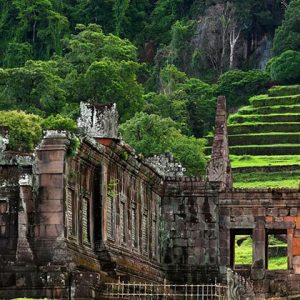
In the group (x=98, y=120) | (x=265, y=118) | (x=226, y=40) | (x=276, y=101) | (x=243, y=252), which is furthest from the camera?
(x=226, y=40)

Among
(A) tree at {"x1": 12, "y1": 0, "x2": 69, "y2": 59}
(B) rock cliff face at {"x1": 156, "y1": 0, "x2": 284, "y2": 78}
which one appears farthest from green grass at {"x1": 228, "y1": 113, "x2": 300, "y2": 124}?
(B) rock cliff face at {"x1": 156, "y1": 0, "x2": 284, "y2": 78}

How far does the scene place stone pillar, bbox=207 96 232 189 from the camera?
61750 mm

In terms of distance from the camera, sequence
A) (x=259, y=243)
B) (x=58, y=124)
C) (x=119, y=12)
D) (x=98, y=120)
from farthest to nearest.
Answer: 1. (x=119, y=12)
2. (x=58, y=124)
3. (x=259, y=243)
4. (x=98, y=120)

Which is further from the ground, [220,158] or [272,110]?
[272,110]

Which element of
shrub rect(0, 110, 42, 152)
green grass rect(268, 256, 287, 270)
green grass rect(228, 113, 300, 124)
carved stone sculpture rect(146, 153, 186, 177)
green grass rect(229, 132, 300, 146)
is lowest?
green grass rect(268, 256, 287, 270)

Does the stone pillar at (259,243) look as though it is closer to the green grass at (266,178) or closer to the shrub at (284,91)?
the green grass at (266,178)

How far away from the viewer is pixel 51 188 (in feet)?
143

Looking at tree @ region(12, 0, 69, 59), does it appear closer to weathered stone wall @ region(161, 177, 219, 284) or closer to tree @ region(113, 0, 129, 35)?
tree @ region(113, 0, 129, 35)

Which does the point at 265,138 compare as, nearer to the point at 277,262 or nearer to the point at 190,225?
the point at 277,262

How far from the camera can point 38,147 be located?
4347 cm

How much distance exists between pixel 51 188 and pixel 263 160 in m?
63.6

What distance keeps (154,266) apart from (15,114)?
2408 centimetres

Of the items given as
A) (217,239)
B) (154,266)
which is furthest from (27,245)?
(217,239)

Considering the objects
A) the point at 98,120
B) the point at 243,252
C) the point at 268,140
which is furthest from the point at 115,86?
the point at 98,120
